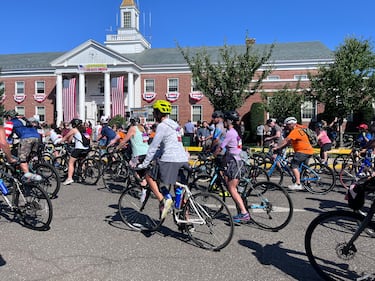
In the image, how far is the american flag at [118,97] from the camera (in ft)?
120

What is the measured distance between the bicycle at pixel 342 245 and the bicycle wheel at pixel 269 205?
5.04 feet

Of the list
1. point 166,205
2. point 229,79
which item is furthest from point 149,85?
point 166,205

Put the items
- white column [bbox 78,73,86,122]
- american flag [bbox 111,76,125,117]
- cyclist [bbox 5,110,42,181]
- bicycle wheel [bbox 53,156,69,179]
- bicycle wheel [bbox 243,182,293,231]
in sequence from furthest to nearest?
1. white column [bbox 78,73,86,122]
2. american flag [bbox 111,76,125,117]
3. bicycle wheel [bbox 53,156,69,179]
4. cyclist [bbox 5,110,42,181]
5. bicycle wheel [bbox 243,182,293,231]

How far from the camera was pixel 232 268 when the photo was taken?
4133 millimetres

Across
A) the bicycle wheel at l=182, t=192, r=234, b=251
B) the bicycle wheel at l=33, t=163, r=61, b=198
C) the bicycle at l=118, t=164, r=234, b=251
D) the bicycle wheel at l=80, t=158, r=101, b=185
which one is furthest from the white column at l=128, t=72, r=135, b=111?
the bicycle wheel at l=182, t=192, r=234, b=251

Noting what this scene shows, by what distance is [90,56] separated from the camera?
123 feet

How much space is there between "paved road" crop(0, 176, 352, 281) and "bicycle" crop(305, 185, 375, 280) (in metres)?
0.24

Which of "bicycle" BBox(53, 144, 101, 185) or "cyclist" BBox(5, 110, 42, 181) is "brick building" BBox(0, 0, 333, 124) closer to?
"bicycle" BBox(53, 144, 101, 185)

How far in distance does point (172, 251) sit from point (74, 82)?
35564 mm

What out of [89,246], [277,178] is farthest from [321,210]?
[89,246]

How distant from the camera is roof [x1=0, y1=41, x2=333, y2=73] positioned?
35.8 meters

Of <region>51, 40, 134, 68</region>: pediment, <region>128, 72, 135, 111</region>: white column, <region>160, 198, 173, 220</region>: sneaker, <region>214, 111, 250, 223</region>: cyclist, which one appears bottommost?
<region>160, 198, 173, 220</region>: sneaker

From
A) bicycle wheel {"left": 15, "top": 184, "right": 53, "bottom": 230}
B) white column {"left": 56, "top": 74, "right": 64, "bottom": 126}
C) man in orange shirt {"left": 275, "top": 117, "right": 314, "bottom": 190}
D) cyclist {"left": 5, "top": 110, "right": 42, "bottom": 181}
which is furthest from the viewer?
white column {"left": 56, "top": 74, "right": 64, "bottom": 126}

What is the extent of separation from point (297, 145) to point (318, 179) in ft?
3.30
